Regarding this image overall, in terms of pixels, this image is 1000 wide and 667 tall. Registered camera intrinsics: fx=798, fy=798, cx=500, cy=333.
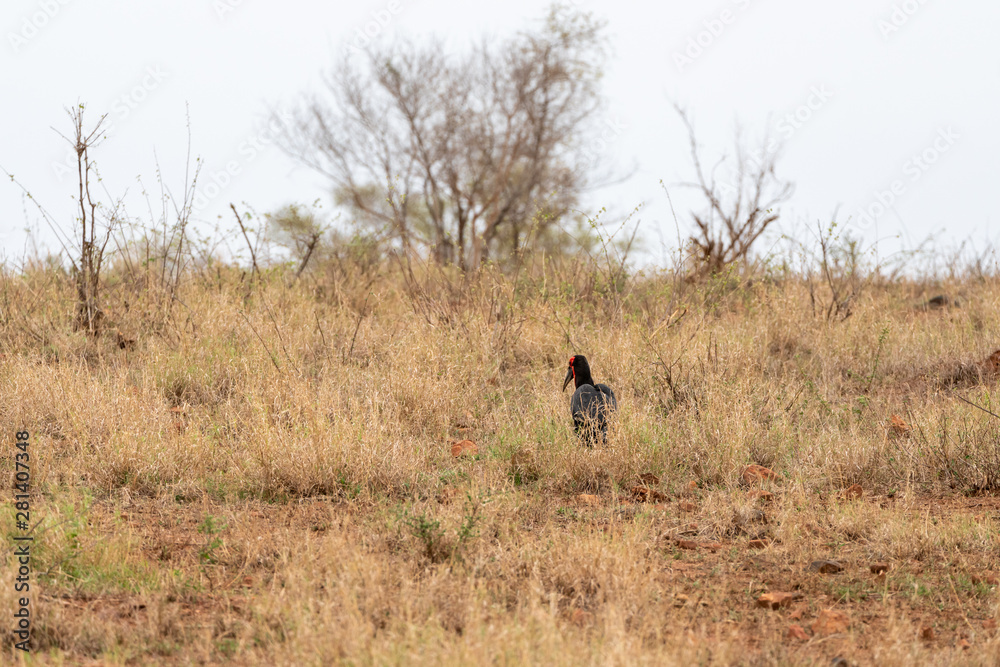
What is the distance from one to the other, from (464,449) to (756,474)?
1646mm

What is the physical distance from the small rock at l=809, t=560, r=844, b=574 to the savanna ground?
0.06 ft

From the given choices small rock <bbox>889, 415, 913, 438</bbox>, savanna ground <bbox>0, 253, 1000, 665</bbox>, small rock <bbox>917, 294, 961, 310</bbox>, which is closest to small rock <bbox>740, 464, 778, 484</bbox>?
savanna ground <bbox>0, 253, 1000, 665</bbox>

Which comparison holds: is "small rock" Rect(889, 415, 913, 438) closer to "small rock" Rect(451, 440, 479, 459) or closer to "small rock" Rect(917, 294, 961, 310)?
"small rock" Rect(451, 440, 479, 459)

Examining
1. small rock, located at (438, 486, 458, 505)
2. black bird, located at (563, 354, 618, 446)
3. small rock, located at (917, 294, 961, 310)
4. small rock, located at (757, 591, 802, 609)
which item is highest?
small rock, located at (917, 294, 961, 310)

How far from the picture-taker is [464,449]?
15.5ft

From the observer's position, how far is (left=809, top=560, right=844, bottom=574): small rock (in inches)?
123

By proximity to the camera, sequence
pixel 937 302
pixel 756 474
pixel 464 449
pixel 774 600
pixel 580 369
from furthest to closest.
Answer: pixel 937 302
pixel 580 369
pixel 464 449
pixel 756 474
pixel 774 600

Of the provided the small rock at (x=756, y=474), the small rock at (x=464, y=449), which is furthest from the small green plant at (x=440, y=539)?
the small rock at (x=756, y=474)

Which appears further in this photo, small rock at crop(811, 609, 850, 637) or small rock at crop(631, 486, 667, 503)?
small rock at crop(631, 486, 667, 503)

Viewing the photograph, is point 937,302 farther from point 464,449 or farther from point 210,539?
point 210,539

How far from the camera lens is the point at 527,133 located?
744 inches

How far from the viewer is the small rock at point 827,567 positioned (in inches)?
123

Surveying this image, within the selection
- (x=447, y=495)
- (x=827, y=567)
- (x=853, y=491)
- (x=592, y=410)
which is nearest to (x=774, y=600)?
(x=827, y=567)

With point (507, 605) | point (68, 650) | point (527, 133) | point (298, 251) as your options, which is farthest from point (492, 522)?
point (527, 133)
